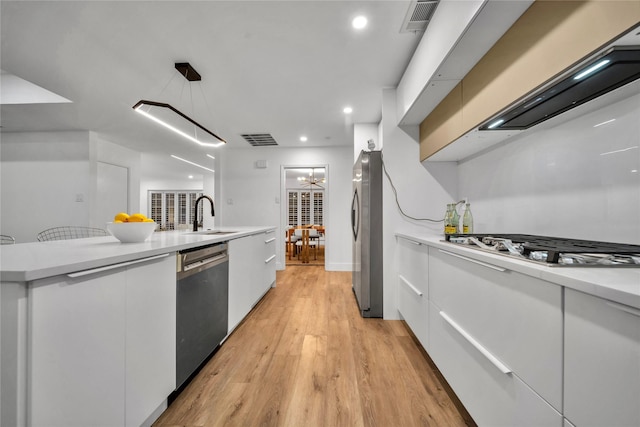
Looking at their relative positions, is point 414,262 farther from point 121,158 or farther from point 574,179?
point 121,158

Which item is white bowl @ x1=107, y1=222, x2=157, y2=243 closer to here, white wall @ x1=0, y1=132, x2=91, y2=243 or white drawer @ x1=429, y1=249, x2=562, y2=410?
white drawer @ x1=429, y1=249, x2=562, y2=410

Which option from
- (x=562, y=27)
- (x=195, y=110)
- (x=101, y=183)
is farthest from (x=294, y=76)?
(x=101, y=183)

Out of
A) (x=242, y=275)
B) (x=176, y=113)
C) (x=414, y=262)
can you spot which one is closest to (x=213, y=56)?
(x=176, y=113)

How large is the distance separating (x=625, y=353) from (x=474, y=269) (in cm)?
57

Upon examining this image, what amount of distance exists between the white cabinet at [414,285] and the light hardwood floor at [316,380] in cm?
21

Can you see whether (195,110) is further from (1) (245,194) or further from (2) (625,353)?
(2) (625,353)

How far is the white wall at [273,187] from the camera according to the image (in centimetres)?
470

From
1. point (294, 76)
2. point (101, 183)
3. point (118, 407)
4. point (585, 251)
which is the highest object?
point (294, 76)

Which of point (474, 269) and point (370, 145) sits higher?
point (370, 145)

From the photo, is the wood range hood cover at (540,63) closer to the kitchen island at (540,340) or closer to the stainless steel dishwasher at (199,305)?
the kitchen island at (540,340)

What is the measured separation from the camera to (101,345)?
818mm

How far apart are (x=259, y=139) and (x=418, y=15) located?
11.1ft

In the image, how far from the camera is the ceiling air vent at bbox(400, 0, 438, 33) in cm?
154

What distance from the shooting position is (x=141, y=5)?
63.6 inches
